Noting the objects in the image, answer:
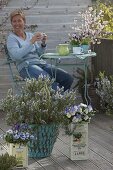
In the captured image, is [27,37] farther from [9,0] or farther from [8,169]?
[8,169]

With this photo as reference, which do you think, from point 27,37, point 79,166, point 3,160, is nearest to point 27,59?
point 27,37

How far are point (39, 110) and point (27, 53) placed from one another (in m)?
1.84

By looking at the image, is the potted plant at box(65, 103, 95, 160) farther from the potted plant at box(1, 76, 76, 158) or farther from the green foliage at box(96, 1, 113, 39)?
the green foliage at box(96, 1, 113, 39)

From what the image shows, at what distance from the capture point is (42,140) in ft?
14.6

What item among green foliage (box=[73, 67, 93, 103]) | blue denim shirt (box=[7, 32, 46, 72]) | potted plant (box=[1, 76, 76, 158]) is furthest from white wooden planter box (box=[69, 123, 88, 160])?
green foliage (box=[73, 67, 93, 103])

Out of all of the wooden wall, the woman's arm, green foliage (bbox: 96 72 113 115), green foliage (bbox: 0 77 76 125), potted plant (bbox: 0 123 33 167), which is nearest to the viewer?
potted plant (bbox: 0 123 33 167)

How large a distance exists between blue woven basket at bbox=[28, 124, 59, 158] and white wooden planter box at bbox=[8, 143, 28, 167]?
18 cm

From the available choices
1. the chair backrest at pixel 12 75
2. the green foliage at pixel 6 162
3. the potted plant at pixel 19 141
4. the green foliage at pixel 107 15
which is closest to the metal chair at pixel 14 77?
the chair backrest at pixel 12 75

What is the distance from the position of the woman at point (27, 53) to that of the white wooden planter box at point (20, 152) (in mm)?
1896

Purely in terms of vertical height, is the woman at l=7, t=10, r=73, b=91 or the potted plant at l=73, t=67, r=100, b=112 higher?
the woman at l=7, t=10, r=73, b=91

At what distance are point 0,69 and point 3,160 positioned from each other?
11.6ft

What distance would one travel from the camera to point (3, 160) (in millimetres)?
3656

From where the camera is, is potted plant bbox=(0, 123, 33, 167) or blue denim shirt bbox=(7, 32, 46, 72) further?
blue denim shirt bbox=(7, 32, 46, 72)

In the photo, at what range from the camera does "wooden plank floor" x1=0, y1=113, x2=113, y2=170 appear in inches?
167
